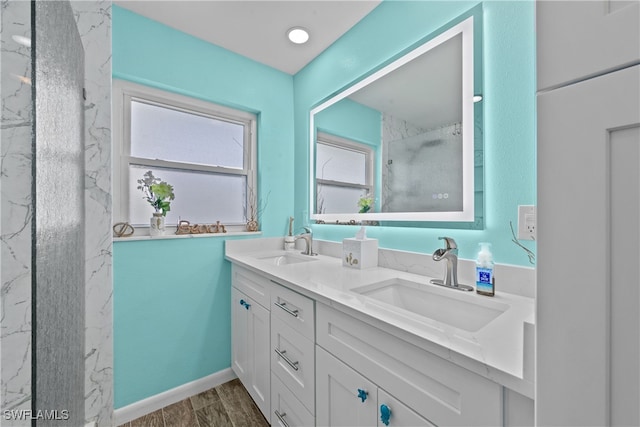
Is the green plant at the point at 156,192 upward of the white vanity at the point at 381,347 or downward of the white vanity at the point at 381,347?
upward

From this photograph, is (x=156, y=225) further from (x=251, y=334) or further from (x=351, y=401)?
(x=351, y=401)

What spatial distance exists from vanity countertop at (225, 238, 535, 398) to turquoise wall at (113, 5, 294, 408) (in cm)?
67

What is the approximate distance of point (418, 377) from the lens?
0.69 m

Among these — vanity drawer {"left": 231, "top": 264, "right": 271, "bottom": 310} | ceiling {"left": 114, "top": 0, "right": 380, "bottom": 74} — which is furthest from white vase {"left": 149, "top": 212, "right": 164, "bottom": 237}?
ceiling {"left": 114, "top": 0, "right": 380, "bottom": 74}

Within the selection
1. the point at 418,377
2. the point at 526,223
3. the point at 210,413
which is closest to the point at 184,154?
the point at 210,413

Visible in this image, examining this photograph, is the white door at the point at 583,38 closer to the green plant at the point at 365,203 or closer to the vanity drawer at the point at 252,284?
the green plant at the point at 365,203

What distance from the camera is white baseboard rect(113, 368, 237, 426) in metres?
1.53

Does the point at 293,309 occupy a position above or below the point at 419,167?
below

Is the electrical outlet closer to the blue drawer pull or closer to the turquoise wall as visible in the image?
the blue drawer pull

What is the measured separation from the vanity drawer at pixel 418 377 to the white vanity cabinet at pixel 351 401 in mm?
25

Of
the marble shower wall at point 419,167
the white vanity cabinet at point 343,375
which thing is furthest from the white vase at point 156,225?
the marble shower wall at point 419,167

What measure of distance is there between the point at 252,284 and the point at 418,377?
43.9 inches

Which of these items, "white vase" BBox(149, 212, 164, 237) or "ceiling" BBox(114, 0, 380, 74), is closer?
"ceiling" BBox(114, 0, 380, 74)

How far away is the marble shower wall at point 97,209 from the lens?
4.22ft
